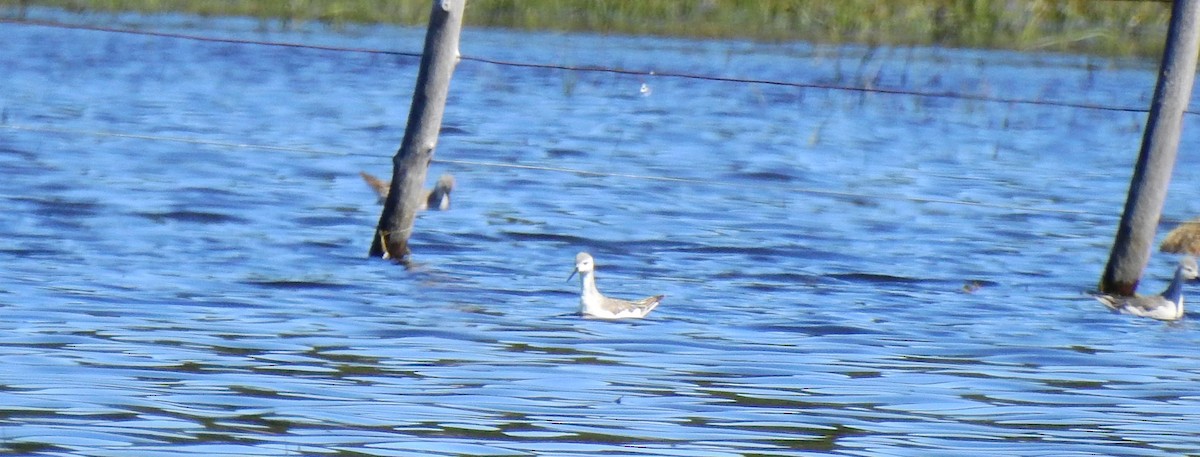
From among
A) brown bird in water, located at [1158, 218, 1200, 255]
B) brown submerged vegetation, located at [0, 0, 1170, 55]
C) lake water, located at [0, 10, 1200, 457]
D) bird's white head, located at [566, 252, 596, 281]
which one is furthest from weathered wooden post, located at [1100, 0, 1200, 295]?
brown submerged vegetation, located at [0, 0, 1170, 55]

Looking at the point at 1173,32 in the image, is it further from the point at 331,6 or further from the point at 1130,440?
the point at 331,6

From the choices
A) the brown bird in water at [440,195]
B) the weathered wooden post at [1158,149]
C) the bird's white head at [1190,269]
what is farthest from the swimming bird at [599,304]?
the brown bird in water at [440,195]

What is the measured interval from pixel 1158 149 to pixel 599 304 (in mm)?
2960

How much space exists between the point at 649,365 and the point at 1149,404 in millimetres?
1956

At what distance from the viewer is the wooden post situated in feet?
34.3

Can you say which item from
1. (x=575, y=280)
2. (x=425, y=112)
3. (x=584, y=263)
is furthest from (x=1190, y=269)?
(x=425, y=112)

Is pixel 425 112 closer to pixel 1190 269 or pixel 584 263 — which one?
pixel 584 263

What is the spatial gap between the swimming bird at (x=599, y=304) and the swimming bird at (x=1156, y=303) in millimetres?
2387

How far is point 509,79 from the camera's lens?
2617 cm

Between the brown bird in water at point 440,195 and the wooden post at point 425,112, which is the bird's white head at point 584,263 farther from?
the brown bird in water at point 440,195

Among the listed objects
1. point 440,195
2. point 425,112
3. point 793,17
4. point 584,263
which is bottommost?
point 793,17

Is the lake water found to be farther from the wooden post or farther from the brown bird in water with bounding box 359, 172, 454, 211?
the wooden post

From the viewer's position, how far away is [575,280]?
11414 millimetres

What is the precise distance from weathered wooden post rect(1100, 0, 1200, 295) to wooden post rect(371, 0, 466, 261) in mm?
3481
